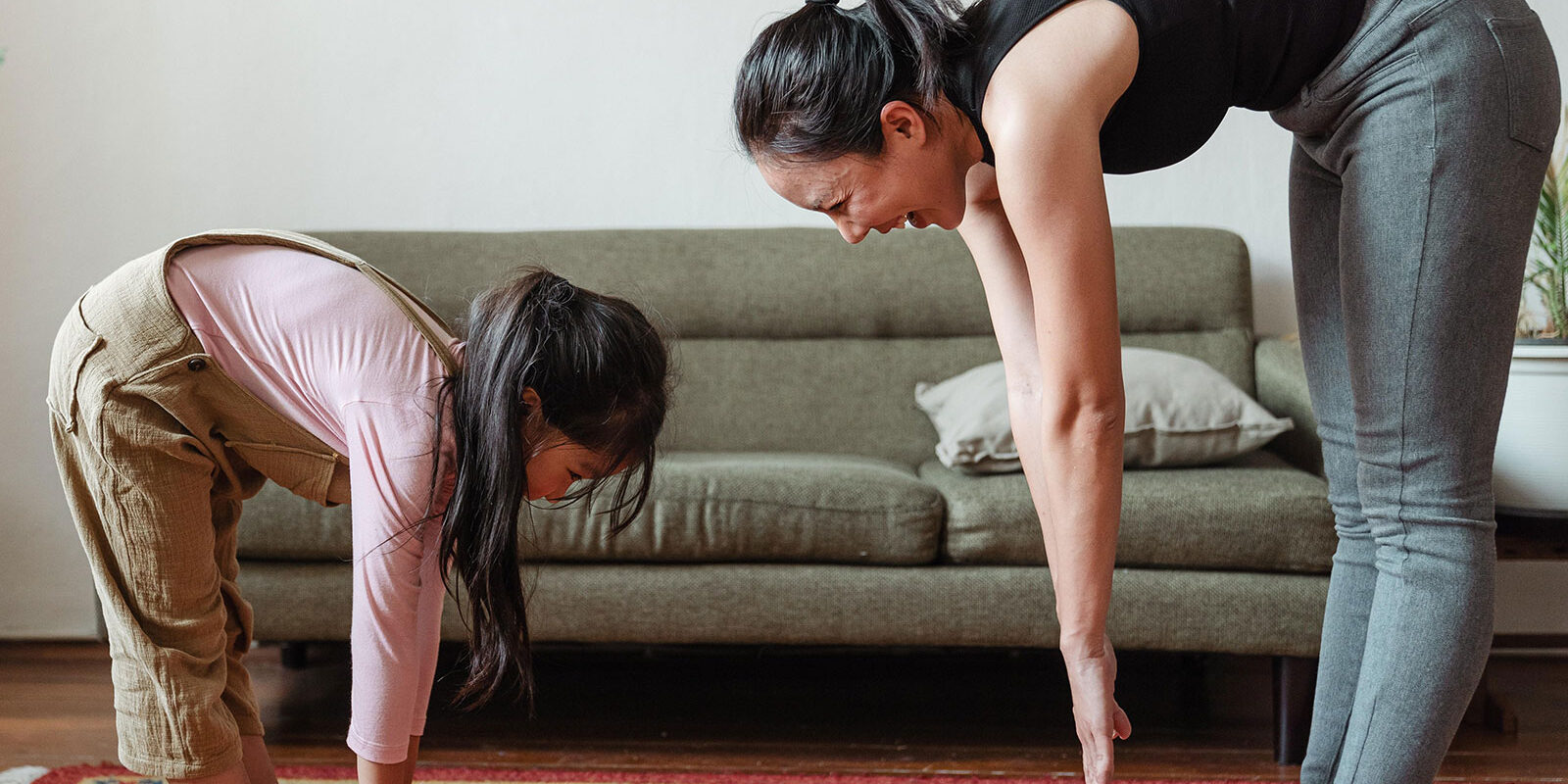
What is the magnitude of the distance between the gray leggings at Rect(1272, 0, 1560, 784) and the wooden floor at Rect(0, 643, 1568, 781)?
80cm

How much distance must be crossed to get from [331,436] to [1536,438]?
5.44 ft

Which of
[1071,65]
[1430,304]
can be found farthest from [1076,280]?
[1430,304]

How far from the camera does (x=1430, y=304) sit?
0.89 meters

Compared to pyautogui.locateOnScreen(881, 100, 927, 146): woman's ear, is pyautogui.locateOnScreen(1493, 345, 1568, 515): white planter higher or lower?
lower

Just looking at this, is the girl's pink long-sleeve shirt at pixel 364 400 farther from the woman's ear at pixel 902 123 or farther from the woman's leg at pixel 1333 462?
the woman's leg at pixel 1333 462

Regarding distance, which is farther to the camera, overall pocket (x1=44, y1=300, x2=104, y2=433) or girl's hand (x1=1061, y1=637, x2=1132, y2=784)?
overall pocket (x1=44, y1=300, x2=104, y2=433)

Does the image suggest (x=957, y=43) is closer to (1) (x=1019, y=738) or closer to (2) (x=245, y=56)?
(1) (x=1019, y=738)

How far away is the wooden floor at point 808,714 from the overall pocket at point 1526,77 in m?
1.04

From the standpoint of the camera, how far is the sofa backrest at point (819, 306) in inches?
87.8

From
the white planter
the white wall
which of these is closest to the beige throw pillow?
the white planter

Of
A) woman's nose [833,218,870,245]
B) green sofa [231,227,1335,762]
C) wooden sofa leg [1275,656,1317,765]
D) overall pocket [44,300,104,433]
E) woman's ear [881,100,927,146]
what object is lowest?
wooden sofa leg [1275,656,1317,765]

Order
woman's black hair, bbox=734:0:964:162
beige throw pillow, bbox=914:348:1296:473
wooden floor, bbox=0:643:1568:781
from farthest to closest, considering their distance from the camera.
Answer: beige throw pillow, bbox=914:348:1296:473 < wooden floor, bbox=0:643:1568:781 < woman's black hair, bbox=734:0:964:162

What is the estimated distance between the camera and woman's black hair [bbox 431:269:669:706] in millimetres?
1061

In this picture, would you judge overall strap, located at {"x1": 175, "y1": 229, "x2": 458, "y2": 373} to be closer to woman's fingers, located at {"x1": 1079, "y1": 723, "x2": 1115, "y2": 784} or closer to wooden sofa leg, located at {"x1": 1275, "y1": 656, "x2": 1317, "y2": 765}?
woman's fingers, located at {"x1": 1079, "y1": 723, "x2": 1115, "y2": 784}
